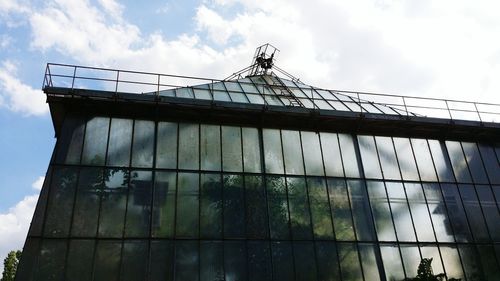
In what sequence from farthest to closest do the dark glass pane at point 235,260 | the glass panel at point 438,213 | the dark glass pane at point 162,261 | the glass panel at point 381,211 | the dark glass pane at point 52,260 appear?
1. the glass panel at point 438,213
2. the glass panel at point 381,211
3. the dark glass pane at point 235,260
4. the dark glass pane at point 162,261
5. the dark glass pane at point 52,260

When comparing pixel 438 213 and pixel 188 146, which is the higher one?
pixel 188 146

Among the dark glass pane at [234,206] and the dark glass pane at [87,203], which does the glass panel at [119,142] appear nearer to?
the dark glass pane at [87,203]

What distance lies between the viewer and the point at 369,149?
19.2 metres

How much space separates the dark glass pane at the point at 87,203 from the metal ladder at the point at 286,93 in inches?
376

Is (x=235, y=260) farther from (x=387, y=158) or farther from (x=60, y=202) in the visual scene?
(x=387, y=158)

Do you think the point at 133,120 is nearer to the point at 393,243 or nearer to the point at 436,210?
the point at 393,243

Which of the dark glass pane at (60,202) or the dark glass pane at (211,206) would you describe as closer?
the dark glass pane at (60,202)

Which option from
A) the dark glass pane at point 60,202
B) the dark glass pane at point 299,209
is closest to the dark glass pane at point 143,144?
the dark glass pane at point 60,202

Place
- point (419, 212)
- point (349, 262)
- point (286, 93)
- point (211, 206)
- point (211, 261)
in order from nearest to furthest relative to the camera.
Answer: point (211, 261) → point (211, 206) → point (349, 262) → point (419, 212) → point (286, 93)

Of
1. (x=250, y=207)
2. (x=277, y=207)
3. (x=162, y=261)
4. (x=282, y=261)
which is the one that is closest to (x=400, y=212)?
(x=277, y=207)

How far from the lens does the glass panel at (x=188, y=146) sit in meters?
16.7

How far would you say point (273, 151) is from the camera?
1805 cm

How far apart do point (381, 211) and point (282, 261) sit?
517cm

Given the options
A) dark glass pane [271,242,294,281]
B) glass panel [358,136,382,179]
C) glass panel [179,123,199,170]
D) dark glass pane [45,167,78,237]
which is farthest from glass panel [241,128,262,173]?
dark glass pane [45,167,78,237]
